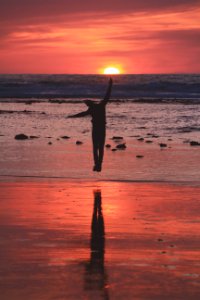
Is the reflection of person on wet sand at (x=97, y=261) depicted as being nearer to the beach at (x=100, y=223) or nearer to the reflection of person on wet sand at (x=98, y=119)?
the beach at (x=100, y=223)

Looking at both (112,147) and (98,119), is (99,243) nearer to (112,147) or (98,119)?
(98,119)

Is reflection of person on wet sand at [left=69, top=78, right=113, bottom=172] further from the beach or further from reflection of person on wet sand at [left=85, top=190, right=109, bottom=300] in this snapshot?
reflection of person on wet sand at [left=85, top=190, right=109, bottom=300]

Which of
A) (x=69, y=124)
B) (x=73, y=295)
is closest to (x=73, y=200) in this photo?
(x=73, y=295)

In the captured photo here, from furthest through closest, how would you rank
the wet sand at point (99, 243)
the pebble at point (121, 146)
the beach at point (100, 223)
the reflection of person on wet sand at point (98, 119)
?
the pebble at point (121, 146)
the reflection of person on wet sand at point (98, 119)
the beach at point (100, 223)
the wet sand at point (99, 243)

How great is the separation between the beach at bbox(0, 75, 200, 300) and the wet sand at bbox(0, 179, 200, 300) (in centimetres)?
1

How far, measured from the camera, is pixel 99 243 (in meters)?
9.70

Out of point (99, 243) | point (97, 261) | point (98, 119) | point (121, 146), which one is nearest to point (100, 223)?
point (99, 243)

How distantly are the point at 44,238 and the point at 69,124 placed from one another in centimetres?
2909

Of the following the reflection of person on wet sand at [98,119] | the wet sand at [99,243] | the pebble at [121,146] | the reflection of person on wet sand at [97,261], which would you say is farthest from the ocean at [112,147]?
the reflection of person on wet sand at [97,261]

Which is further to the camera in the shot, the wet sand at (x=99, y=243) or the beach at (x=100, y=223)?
the beach at (x=100, y=223)

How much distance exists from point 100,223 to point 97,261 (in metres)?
2.44

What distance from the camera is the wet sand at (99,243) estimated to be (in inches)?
299

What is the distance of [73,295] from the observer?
7273mm

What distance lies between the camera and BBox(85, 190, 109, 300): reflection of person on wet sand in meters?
7.63
